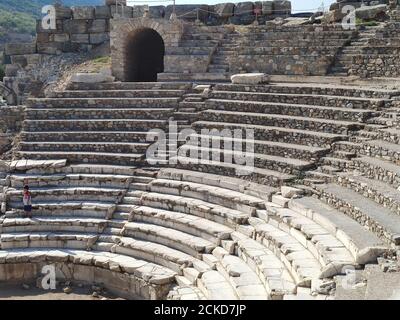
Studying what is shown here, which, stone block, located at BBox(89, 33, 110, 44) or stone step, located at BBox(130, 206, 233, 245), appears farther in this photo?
stone block, located at BBox(89, 33, 110, 44)

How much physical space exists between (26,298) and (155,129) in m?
5.22

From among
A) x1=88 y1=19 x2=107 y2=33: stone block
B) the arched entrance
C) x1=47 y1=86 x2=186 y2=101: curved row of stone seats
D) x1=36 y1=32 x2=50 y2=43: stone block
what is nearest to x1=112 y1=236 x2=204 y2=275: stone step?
x1=47 y1=86 x2=186 y2=101: curved row of stone seats

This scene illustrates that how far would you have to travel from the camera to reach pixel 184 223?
37.2 ft

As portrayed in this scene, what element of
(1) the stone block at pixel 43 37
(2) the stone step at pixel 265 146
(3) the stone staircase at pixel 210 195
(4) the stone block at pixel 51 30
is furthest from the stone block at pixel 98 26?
(2) the stone step at pixel 265 146

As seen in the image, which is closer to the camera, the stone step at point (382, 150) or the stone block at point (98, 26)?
the stone step at point (382, 150)

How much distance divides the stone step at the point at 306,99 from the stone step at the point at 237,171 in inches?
85.6

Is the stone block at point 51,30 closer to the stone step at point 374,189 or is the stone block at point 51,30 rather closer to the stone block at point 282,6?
the stone block at point 282,6

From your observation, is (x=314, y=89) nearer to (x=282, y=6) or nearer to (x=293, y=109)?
(x=293, y=109)

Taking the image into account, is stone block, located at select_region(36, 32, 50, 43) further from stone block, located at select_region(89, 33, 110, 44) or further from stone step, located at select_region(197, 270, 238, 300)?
stone step, located at select_region(197, 270, 238, 300)

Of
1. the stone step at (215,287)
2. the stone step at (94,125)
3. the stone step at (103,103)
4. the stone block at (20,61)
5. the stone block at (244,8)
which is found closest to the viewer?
the stone step at (215,287)

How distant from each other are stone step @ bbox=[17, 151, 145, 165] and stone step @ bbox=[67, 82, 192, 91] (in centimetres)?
269

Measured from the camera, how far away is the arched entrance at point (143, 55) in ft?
58.3

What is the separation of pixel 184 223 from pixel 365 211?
3989mm

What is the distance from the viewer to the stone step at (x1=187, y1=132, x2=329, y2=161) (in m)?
11.3
